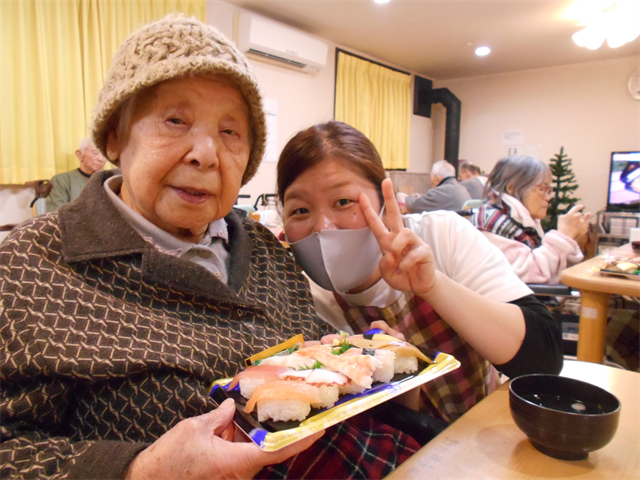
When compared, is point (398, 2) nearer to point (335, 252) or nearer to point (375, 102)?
point (375, 102)

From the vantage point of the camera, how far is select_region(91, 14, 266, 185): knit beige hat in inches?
33.4

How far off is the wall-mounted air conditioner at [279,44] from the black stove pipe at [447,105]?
2.84 meters

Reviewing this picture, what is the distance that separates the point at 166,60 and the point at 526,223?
2.55m

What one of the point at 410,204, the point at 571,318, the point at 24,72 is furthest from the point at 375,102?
the point at 571,318

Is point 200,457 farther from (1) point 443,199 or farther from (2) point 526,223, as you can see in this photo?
(1) point 443,199

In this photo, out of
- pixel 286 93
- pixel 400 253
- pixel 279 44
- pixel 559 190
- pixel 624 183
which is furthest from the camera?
pixel 559 190

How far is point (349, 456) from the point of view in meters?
0.89

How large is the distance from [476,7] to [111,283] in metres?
5.14

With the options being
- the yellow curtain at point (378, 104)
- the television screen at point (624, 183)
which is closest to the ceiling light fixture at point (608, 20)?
the television screen at point (624, 183)

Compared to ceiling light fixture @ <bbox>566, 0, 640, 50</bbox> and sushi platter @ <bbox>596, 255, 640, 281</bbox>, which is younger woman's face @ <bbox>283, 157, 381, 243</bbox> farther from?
ceiling light fixture @ <bbox>566, 0, 640, 50</bbox>

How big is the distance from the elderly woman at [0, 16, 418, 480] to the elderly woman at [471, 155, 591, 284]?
6.41 feet

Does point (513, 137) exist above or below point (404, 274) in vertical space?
above

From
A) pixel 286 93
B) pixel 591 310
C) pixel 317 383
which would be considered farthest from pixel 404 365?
pixel 286 93

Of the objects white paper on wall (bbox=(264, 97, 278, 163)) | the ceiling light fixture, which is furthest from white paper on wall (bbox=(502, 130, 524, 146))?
white paper on wall (bbox=(264, 97, 278, 163))
